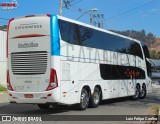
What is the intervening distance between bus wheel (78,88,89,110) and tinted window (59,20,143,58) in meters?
2.15

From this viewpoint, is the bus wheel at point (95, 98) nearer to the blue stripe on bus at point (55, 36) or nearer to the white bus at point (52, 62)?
the white bus at point (52, 62)

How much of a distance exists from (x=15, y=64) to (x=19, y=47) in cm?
70

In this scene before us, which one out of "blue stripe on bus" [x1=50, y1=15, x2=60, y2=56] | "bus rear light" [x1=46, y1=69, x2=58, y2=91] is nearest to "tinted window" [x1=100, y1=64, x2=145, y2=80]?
"blue stripe on bus" [x1=50, y1=15, x2=60, y2=56]

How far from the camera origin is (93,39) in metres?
18.2

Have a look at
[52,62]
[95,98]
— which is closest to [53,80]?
[52,62]

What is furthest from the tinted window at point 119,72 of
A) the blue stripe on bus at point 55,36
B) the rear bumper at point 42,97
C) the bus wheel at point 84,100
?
the rear bumper at point 42,97

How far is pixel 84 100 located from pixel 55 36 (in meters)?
3.52

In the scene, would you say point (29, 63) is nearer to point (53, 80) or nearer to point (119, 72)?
point (53, 80)

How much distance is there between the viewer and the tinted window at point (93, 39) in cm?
1571

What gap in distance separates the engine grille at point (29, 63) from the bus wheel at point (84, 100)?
2.58 m

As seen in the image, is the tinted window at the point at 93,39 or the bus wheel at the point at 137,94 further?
the bus wheel at the point at 137,94

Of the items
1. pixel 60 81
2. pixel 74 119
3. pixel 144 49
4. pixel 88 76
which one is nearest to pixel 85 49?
pixel 88 76

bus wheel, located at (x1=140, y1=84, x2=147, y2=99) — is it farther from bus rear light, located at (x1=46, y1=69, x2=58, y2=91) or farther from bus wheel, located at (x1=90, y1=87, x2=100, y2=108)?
bus rear light, located at (x1=46, y1=69, x2=58, y2=91)

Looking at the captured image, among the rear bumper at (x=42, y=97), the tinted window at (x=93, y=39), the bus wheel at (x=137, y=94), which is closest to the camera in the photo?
the rear bumper at (x=42, y=97)
